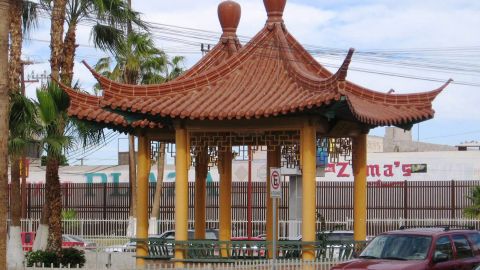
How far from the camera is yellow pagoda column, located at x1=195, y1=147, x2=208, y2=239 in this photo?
24828mm

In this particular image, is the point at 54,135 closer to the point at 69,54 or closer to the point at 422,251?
the point at 69,54

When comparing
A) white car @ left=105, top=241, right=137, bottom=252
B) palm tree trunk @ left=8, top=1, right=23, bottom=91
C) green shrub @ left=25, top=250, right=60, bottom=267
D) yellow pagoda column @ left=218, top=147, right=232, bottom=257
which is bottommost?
white car @ left=105, top=241, right=137, bottom=252

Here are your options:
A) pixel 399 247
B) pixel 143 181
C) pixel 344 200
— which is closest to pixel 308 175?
pixel 399 247

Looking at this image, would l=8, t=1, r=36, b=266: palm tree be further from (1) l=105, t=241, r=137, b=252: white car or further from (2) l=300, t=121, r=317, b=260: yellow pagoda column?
(2) l=300, t=121, r=317, b=260: yellow pagoda column

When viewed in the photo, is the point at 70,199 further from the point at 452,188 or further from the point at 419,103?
the point at 419,103

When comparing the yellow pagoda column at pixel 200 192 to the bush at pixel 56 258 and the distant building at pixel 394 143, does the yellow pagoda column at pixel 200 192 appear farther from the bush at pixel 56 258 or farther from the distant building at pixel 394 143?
the distant building at pixel 394 143

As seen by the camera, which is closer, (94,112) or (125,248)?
(94,112)

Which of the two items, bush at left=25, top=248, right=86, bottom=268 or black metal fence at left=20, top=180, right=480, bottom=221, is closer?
bush at left=25, top=248, right=86, bottom=268

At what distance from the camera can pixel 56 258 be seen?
85.3 feet

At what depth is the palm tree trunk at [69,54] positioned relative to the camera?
89.2 feet

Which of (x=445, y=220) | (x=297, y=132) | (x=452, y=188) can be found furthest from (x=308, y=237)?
(x=452, y=188)

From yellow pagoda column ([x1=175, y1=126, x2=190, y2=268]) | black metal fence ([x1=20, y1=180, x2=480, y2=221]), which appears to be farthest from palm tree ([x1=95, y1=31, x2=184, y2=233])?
yellow pagoda column ([x1=175, y1=126, x2=190, y2=268])

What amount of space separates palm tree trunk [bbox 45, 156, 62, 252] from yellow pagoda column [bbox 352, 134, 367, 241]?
8068 mm

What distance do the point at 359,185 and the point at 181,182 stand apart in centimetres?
440
